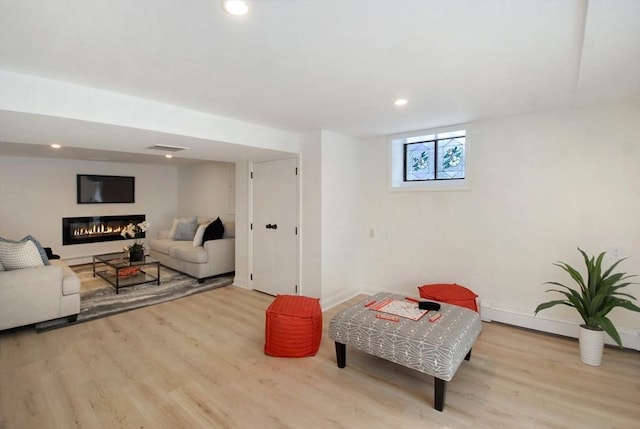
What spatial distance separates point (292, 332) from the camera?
274cm

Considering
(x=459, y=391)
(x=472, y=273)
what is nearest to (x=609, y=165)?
(x=472, y=273)

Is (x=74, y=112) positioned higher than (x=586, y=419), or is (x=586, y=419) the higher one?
(x=74, y=112)

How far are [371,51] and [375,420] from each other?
7.53 feet

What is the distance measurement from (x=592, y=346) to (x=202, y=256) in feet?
16.2

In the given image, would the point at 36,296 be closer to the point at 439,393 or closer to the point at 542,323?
the point at 439,393

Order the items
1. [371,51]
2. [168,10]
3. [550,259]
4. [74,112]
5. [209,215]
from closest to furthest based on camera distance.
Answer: [168,10] → [371,51] → [74,112] → [550,259] → [209,215]

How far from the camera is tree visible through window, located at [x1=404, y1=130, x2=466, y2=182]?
3.84 metres

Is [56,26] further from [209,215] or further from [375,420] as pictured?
[209,215]

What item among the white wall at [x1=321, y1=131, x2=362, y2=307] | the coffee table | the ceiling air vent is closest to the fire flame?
the coffee table

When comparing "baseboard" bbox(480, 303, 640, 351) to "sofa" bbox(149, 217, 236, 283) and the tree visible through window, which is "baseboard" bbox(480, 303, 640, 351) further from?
"sofa" bbox(149, 217, 236, 283)

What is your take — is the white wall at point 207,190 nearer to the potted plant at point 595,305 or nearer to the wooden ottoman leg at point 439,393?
the wooden ottoman leg at point 439,393

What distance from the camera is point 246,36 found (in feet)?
5.41

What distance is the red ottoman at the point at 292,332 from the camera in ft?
8.97

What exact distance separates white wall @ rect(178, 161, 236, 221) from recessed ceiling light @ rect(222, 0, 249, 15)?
197 inches
